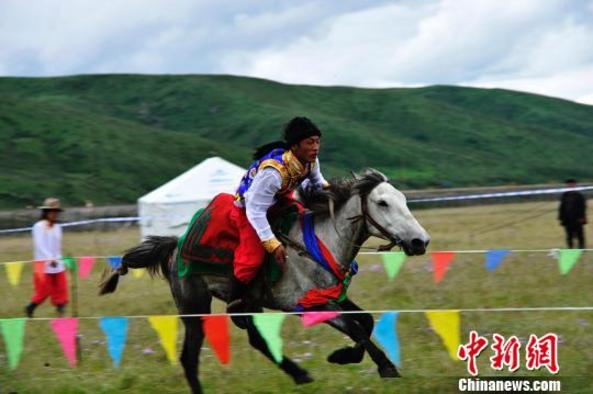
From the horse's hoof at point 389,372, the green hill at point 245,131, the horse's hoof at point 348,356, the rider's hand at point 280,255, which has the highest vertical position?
the green hill at point 245,131

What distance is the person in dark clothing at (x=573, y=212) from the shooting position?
1505 centimetres

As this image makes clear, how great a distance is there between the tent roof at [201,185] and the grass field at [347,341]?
9.18 m

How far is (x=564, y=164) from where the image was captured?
103625 mm

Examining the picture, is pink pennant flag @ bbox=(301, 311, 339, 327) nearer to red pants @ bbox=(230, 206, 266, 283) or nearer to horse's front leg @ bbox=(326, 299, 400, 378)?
horse's front leg @ bbox=(326, 299, 400, 378)

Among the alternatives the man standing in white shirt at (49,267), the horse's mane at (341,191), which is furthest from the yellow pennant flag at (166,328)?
the man standing in white shirt at (49,267)

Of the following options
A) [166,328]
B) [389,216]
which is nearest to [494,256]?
[389,216]

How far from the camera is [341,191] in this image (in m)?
6.63

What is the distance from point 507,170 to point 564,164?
11.1 meters

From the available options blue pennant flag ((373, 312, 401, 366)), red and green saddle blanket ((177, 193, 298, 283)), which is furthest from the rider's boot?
blue pennant flag ((373, 312, 401, 366))

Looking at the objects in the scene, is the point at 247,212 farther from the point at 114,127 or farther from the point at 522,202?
the point at 114,127

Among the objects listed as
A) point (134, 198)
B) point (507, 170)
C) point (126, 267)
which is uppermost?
point (507, 170)

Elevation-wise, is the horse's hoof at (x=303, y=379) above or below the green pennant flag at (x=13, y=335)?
below

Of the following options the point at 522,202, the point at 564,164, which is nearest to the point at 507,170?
the point at 564,164

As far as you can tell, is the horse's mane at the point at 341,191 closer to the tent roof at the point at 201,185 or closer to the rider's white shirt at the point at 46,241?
the rider's white shirt at the point at 46,241
